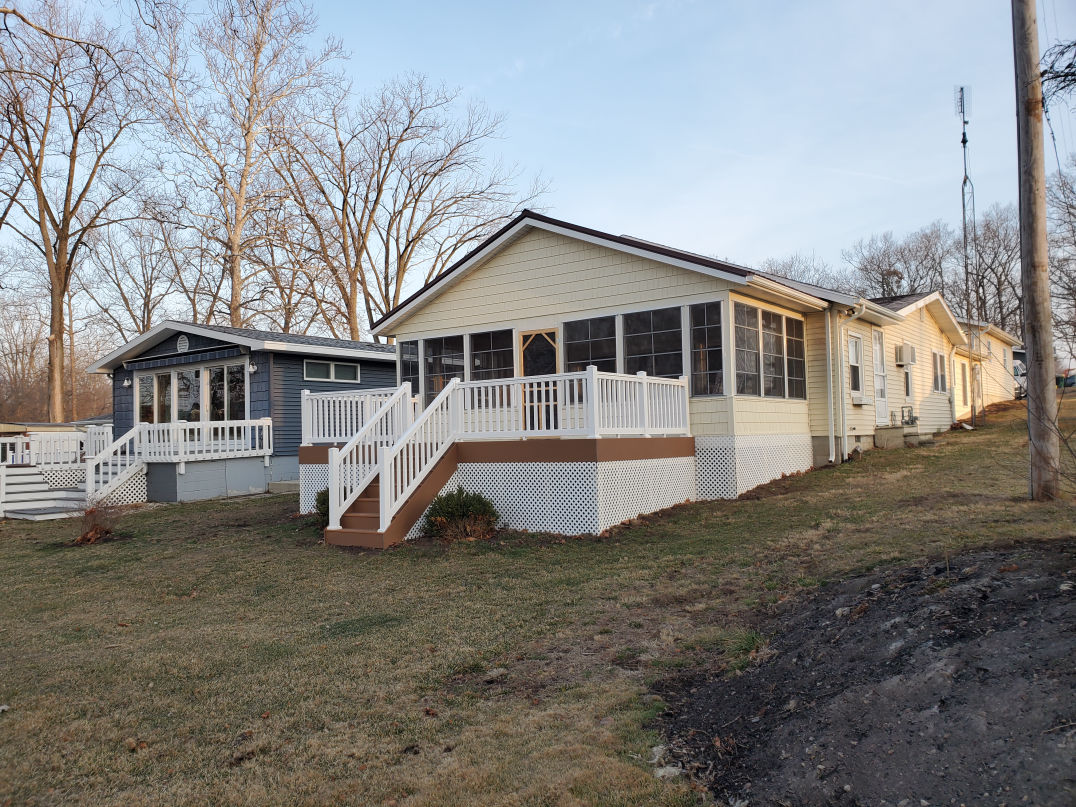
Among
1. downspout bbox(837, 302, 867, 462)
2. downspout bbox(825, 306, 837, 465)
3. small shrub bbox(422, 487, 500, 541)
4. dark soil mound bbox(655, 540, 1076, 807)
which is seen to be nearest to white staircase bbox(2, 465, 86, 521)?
small shrub bbox(422, 487, 500, 541)

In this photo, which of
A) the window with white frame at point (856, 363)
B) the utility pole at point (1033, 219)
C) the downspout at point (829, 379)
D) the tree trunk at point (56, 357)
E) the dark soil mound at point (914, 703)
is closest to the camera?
the dark soil mound at point (914, 703)

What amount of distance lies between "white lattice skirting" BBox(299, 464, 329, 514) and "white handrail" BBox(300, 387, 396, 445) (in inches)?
17.3

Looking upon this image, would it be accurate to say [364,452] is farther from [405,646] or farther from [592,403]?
[405,646]

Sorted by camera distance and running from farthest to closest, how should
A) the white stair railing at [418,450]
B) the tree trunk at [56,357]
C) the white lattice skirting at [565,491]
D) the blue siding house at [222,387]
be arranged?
1. the tree trunk at [56,357]
2. the blue siding house at [222,387]
3. the white lattice skirting at [565,491]
4. the white stair railing at [418,450]

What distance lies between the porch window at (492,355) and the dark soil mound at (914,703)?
967 centimetres

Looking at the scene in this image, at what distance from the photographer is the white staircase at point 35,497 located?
45.6 ft

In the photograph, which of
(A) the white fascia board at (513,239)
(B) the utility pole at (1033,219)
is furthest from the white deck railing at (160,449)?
(B) the utility pole at (1033,219)

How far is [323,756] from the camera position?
3611mm

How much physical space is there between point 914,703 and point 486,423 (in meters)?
7.71

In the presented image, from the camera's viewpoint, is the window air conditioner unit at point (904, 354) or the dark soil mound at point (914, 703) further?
the window air conditioner unit at point (904, 354)

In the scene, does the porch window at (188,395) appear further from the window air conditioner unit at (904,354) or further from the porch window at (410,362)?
the window air conditioner unit at (904,354)

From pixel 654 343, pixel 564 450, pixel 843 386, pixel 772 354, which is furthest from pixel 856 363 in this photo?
pixel 564 450

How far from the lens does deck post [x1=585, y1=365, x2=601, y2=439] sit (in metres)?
9.17

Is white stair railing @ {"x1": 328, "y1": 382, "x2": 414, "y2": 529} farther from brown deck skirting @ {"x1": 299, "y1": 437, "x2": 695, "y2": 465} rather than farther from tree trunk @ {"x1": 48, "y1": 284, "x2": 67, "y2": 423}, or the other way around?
tree trunk @ {"x1": 48, "y1": 284, "x2": 67, "y2": 423}
